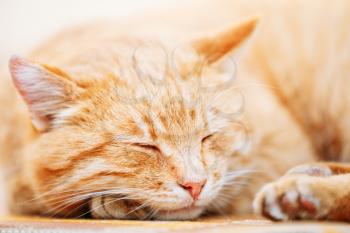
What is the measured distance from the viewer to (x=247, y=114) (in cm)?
182

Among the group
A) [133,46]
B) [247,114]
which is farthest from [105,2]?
[247,114]

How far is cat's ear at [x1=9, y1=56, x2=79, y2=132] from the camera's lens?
1.46 meters

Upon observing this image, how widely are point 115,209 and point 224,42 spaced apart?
706 millimetres

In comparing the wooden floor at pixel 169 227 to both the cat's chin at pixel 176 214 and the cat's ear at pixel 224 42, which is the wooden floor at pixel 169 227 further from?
the cat's ear at pixel 224 42

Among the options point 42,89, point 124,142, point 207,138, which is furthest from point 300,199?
point 42,89

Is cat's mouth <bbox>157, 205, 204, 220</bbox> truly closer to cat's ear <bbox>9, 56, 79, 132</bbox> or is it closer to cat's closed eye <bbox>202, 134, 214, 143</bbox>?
cat's closed eye <bbox>202, 134, 214, 143</bbox>

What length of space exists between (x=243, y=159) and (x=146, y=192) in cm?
47

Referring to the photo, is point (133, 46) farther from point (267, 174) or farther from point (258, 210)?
point (258, 210)

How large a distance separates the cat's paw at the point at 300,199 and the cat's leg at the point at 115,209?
403 mm

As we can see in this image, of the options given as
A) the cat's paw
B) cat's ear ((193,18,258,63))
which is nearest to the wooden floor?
the cat's paw

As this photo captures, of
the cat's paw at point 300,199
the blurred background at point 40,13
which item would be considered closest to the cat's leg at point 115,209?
the cat's paw at point 300,199

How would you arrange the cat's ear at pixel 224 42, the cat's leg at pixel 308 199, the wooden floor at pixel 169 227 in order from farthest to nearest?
the cat's ear at pixel 224 42 → the cat's leg at pixel 308 199 → the wooden floor at pixel 169 227

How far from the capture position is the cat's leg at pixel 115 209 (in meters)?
1.50

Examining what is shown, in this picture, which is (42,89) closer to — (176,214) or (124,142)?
(124,142)
